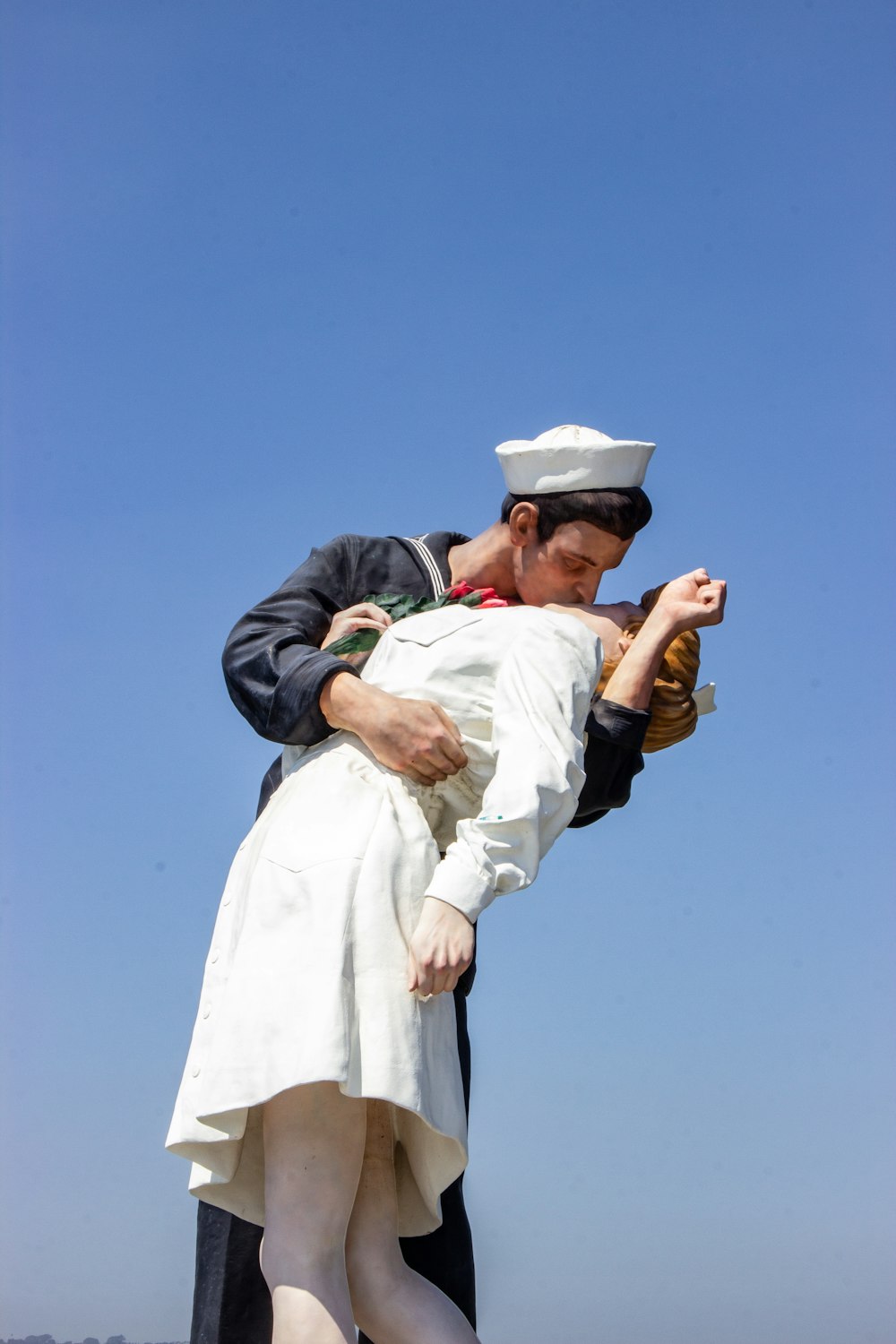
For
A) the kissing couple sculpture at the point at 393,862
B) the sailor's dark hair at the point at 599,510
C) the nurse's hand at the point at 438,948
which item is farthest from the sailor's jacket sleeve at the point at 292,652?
the nurse's hand at the point at 438,948

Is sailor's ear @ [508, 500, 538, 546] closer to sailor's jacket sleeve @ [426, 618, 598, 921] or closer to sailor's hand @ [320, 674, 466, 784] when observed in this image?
sailor's jacket sleeve @ [426, 618, 598, 921]

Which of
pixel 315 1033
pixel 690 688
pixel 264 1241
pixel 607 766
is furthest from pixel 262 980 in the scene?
pixel 690 688

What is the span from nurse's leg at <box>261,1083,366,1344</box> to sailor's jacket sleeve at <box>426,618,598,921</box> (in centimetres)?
63

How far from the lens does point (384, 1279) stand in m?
4.43

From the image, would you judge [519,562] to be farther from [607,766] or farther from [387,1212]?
[387,1212]

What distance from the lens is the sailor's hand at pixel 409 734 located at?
483 cm

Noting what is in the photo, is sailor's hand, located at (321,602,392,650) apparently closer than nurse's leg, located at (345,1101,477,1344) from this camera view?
No

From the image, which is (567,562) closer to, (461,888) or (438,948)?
(461,888)

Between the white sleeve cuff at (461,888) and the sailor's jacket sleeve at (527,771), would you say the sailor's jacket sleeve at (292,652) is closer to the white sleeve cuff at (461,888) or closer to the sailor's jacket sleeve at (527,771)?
the sailor's jacket sleeve at (527,771)

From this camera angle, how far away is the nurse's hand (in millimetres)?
4418

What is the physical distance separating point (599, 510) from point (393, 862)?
1472 mm

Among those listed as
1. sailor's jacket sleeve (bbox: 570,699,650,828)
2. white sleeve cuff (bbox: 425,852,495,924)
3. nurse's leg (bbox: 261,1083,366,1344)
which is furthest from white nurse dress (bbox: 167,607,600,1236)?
sailor's jacket sleeve (bbox: 570,699,650,828)

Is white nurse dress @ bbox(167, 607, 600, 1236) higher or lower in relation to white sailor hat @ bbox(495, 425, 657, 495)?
lower

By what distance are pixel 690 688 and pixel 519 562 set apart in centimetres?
69
